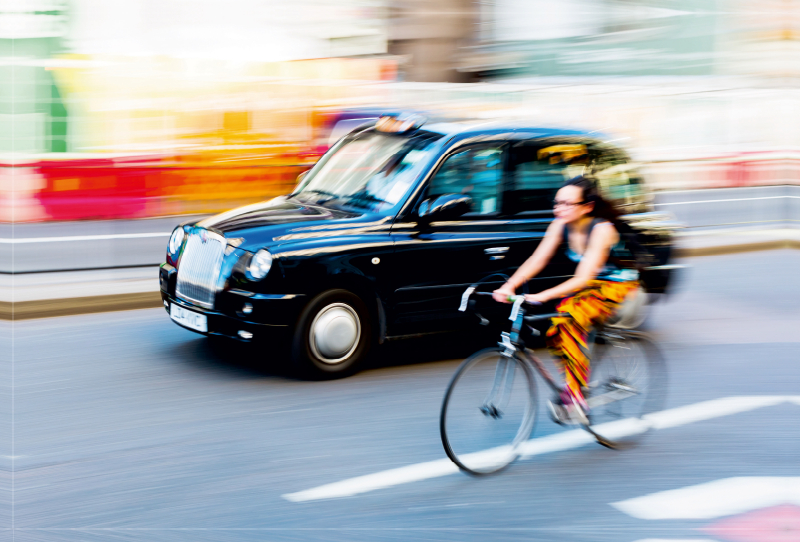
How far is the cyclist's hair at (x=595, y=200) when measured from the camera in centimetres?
515

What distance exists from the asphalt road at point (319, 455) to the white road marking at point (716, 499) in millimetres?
13

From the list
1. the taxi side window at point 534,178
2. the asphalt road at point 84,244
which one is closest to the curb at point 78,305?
the asphalt road at point 84,244

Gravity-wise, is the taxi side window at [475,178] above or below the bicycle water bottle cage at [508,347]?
above

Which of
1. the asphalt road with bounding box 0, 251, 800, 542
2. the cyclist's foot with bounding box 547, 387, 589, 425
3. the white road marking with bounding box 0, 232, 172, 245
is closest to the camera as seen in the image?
the asphalt road with bounding box 0, 251, 800, 542

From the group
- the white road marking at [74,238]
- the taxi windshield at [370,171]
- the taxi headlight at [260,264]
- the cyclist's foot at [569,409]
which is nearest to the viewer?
the cyclist's foot at [569,409]

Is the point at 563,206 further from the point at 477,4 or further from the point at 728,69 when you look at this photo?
the point at 728,69

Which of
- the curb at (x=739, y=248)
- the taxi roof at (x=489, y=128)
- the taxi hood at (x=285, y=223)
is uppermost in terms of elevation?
the taxi roof at (x=489, y=128)

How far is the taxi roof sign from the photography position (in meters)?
7.58

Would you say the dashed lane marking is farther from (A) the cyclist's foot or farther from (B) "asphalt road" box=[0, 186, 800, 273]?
(B) "asphalt road" box=[0, 186, 800, 273]

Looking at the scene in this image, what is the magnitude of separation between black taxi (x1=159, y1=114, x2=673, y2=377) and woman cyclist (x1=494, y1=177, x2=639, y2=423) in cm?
174

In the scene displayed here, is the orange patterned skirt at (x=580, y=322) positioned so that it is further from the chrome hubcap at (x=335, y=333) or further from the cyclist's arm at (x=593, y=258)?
the chrome hubcap at (x=335, y=333)

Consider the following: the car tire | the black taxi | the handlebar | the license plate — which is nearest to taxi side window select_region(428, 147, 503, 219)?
the black taxi

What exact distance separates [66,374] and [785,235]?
1152 cm

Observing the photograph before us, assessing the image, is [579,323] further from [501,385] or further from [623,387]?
[623,387]
